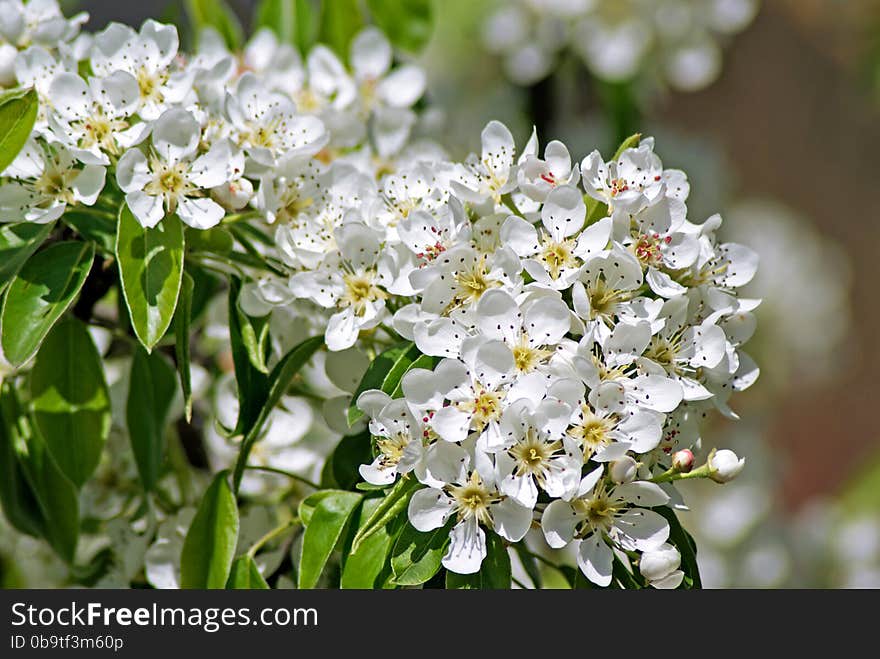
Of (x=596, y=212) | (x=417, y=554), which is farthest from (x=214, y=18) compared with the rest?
(x=417, y=554)

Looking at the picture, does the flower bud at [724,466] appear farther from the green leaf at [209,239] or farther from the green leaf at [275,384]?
the green leaf at [209,239]

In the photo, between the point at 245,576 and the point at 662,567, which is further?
the point at 245,576

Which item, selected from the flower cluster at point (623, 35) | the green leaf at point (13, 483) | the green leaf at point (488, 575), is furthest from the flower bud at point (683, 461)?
the flower cluster at point (623, 35)

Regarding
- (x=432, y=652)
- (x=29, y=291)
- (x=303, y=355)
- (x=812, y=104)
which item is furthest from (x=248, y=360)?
(x=812, y=104)

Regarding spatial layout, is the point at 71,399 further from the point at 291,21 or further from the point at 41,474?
the point at 291,21

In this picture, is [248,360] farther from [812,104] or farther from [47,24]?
[812,104]

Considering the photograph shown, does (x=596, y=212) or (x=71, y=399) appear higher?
(x=596, y=212)
